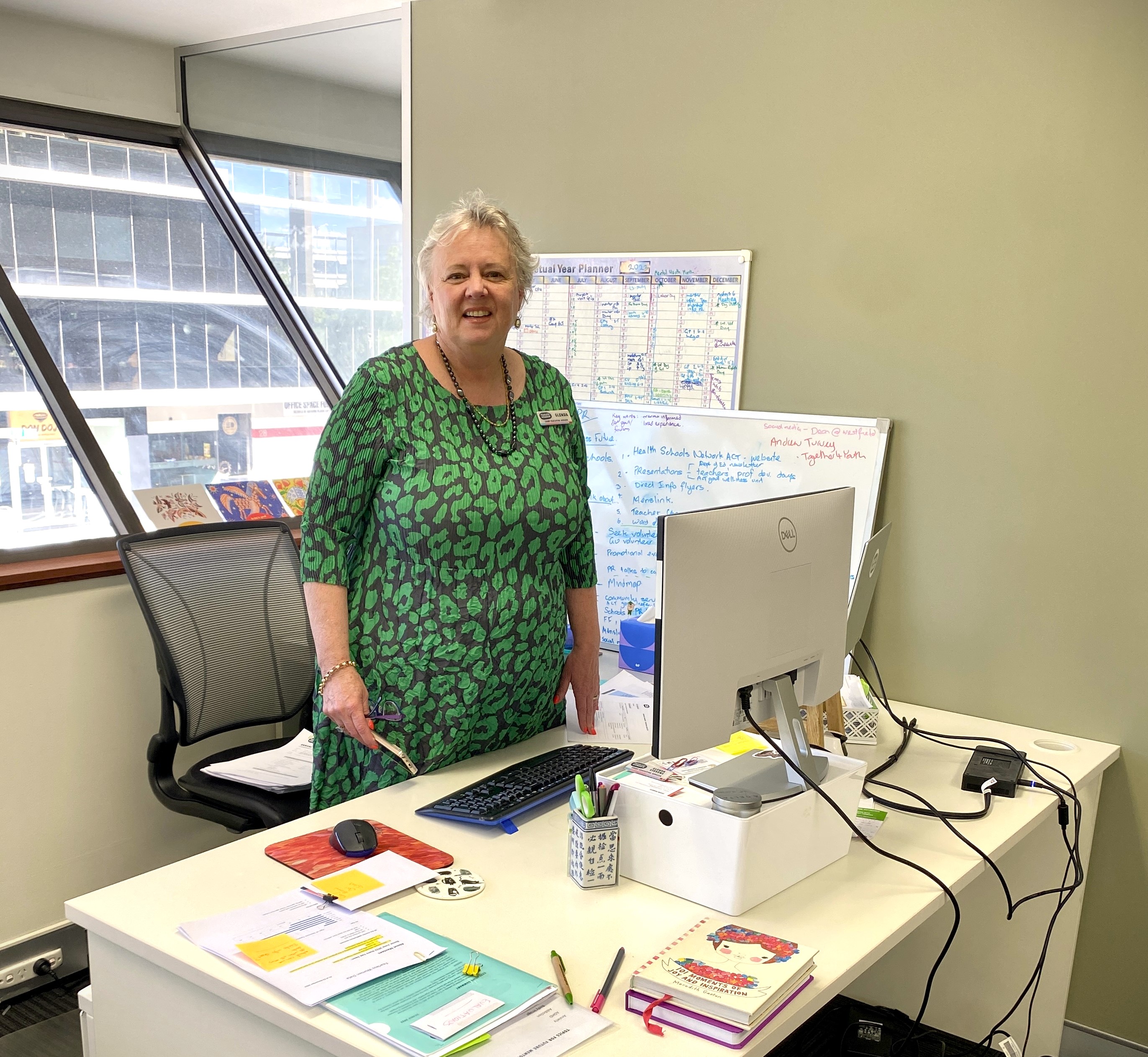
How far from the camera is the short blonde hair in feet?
6.37

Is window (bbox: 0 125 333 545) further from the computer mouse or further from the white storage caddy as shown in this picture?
the white storage caddy

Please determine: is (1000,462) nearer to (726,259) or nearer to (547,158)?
(726,259)

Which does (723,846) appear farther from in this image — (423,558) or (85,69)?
(85,69)

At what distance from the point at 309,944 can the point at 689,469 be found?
1.68m

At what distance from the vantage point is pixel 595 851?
1472 millimetres

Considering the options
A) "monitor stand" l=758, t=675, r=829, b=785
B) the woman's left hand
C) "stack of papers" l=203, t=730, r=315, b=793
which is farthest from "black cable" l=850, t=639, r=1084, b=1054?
"stack of papers" l=203, t=730, r=315, b=793

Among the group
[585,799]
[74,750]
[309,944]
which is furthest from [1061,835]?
[74,750]

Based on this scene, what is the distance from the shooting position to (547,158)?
9.33ft

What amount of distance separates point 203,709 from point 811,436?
5.38ft

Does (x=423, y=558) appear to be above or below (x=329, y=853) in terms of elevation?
above

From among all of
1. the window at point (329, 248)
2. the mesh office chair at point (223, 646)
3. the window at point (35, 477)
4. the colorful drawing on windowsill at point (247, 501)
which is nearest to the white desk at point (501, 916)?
the mesh office chair at point (223, 646)

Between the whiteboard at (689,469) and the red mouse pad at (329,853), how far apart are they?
1034mm

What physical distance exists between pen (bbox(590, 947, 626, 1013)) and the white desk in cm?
1

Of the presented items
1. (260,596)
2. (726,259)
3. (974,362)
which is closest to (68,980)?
(260,596)
